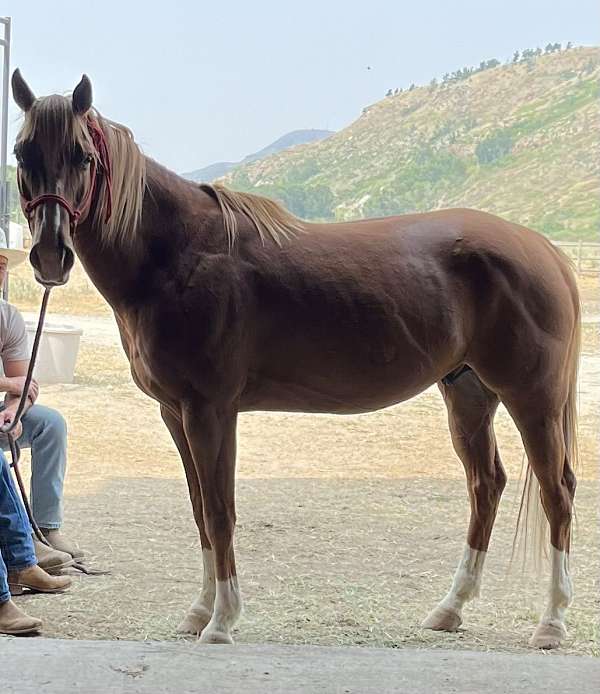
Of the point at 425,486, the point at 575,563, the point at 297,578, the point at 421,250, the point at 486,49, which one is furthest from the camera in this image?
the point at 486,49

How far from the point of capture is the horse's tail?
221cm

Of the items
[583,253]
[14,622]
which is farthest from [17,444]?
[583,253]

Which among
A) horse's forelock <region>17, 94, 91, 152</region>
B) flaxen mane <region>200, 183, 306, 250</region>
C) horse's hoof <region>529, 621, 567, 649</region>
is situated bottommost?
horse's hoof <region>529, 621, 567, 649</region>

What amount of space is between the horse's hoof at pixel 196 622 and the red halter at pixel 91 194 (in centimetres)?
93

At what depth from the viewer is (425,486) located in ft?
15.3

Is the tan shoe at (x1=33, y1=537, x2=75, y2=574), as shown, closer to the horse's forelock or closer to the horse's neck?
the horse's neck

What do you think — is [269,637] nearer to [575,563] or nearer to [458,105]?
[575,563]

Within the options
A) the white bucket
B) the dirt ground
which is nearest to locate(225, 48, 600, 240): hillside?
the dirt ground

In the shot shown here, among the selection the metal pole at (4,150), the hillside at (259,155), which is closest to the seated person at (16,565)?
the metal pole at (4,150)

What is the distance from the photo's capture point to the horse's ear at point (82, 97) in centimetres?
174

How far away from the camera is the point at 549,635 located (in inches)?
85.0

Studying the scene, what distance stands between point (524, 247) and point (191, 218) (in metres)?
0.79

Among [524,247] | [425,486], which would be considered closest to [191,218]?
[524,247]

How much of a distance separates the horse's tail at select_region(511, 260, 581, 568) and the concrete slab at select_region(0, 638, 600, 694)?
22.9 inches
